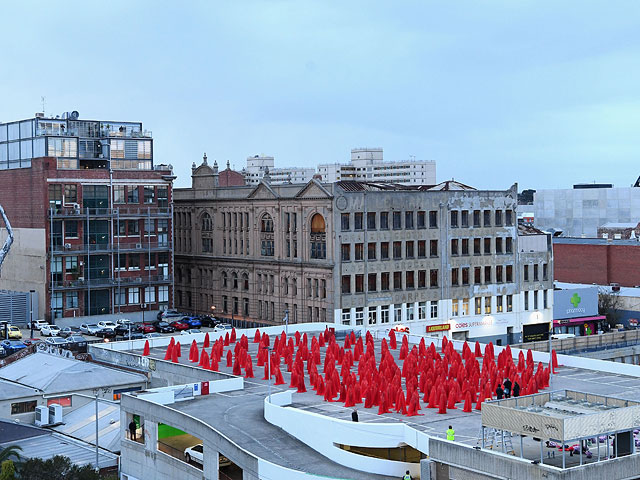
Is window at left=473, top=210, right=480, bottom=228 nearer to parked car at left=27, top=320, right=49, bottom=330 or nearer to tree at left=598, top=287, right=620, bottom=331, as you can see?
tree at left=598, top=287, right=620, bottom=331

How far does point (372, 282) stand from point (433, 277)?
7622 millimetres

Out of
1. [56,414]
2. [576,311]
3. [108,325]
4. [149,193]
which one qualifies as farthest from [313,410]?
[576,311]

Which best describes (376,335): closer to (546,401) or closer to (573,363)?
(573,363)

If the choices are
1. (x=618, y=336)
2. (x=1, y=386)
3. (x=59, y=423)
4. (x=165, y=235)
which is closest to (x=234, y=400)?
(x=59, y=423)

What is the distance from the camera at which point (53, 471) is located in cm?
4712

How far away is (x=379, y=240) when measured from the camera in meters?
101

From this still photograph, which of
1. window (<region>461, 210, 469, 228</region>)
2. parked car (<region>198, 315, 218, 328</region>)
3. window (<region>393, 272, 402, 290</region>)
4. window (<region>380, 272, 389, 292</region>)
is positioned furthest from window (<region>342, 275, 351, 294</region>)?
parked car (<region>198, 315, 218, 328</region>)

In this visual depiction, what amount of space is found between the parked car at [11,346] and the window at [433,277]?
39582mm

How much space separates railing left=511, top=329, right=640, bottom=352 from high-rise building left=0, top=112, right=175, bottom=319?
4153cm

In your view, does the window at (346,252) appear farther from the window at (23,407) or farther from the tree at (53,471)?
the tree at (53,471)

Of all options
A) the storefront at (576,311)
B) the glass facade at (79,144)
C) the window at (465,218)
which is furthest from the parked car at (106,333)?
the storefront at (576,311)

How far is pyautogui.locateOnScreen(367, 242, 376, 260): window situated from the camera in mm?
100219

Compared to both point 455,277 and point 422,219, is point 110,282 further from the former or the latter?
point 455,277

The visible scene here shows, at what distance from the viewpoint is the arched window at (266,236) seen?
10650cm
